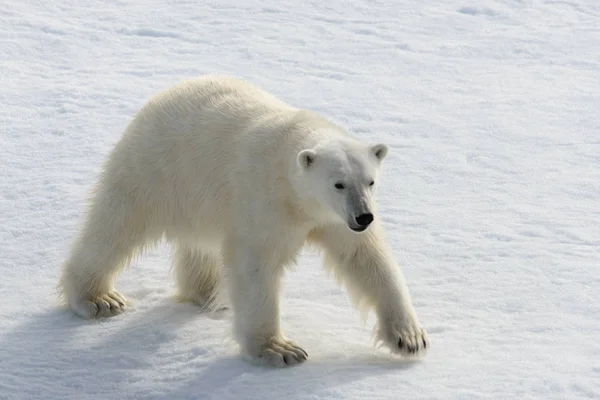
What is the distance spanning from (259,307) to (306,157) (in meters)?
0.68

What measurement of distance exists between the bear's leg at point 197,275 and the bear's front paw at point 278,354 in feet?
2.53

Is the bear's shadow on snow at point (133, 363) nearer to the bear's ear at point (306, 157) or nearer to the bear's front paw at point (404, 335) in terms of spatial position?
the bear's front paw at point (404, 335)

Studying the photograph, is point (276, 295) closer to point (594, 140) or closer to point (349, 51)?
point (594, 140)

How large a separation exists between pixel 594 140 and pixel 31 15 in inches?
201

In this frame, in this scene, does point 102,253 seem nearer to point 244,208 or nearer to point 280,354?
point 244,208

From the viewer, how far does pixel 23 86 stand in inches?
330

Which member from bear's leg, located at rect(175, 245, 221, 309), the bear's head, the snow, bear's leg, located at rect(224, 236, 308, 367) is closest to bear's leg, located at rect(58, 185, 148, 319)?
the snow

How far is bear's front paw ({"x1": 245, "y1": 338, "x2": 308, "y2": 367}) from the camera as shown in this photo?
4.48m

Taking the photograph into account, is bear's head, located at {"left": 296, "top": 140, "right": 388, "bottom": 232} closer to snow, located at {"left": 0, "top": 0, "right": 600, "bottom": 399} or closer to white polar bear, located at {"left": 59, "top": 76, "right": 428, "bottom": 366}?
white polar bear, located at {"left": 59, "top": 76, "right": 428, "bottom": 366}

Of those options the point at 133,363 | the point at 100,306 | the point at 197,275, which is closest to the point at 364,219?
the point at 133,363

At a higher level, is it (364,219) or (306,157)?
(306,157)

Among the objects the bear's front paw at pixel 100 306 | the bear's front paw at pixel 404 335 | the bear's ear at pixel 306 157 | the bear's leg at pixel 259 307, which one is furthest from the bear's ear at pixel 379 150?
the bear's front paw at pixel 100 306

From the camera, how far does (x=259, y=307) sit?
14.9ft

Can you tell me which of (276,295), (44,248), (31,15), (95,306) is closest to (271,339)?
(276,295)
